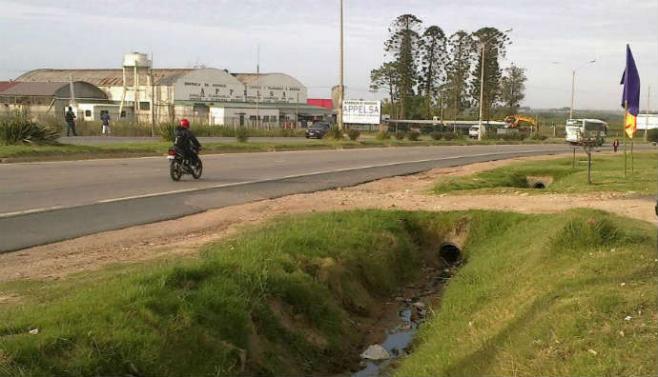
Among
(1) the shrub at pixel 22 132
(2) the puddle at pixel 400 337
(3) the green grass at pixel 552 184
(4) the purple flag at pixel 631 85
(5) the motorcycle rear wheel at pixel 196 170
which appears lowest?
(2) the puddle at pixel 400 337

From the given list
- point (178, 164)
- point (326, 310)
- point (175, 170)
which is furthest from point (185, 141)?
point (326, 310)

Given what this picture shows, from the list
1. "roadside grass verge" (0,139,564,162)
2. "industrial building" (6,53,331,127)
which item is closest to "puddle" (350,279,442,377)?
"roadside grass verge" (0,139,564,162)

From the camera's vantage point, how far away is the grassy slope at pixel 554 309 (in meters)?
4.70

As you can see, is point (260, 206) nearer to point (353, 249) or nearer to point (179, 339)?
point (353, 249)

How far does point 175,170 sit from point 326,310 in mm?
10436

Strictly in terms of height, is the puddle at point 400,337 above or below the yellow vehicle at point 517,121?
below

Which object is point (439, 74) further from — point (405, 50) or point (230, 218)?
point (230, 218)

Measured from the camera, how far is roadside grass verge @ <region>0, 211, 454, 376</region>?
468 cm

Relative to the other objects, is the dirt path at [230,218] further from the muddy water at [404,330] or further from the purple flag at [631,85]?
the purple flag at [631,85]

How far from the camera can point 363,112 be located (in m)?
75.1

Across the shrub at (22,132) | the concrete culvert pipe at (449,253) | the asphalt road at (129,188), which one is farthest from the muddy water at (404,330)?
the shrub at (22,132)

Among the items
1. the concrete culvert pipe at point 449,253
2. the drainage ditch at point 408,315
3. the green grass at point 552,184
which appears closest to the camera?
the drainage ditch at point 408,315

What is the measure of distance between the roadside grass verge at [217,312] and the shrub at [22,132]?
18889mm

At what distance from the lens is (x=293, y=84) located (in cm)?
9981
